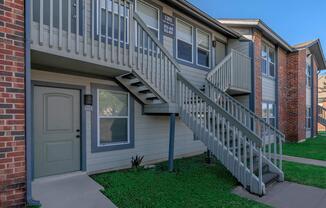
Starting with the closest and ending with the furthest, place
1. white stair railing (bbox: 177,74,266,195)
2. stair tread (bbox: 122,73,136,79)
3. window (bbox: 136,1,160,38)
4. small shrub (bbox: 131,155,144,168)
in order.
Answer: white stair railing (bbox: 177,74,266,195) → stair tread (bbox: 122,73,136,79) → small shrub (bbox: 131,155,144,168) → window (bbox: 136,1,160,38)

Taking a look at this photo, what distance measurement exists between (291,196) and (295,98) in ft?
36.4

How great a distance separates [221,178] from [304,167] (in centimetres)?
320

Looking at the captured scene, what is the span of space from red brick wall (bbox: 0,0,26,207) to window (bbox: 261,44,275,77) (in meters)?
11.5

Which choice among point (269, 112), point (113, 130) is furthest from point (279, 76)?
point (113, 130)

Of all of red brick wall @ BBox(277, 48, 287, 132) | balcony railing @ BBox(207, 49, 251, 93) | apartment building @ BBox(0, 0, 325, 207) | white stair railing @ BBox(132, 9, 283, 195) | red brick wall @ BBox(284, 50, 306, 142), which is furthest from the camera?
red brick wall @ BBox(284, 50, 306, 142)

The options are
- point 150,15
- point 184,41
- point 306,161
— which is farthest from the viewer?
point 184,41

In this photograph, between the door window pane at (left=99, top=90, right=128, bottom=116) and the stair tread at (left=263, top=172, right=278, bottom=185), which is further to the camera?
the door window pane at (left=99, top=90, right=128, bottom=116)

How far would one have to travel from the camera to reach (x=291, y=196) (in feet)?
16.0

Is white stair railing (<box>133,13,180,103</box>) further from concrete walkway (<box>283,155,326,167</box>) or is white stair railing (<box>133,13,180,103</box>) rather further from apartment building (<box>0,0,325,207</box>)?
concrete walkway (<box>283,155,326,167</box>)

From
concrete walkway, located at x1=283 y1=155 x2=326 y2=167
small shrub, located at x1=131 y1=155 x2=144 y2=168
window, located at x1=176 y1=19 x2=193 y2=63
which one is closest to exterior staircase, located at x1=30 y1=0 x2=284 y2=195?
small shrub, located at x1=131 y1=155 x2=144 y2=168

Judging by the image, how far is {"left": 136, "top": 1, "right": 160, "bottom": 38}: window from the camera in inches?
290

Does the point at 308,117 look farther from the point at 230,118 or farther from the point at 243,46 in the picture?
the point at 230,118

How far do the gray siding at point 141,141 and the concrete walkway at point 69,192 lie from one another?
0.84m

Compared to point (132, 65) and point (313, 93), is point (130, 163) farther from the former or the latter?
point (313, 93)
